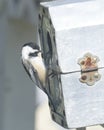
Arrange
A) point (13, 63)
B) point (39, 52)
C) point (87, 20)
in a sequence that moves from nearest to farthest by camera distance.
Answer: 1. point (87, 20)
2. point (39, 52)
3. point (13, 63)

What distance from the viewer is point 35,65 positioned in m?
1.24

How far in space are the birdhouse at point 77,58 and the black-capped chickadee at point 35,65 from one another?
30 mm

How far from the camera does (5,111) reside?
3.45 meters

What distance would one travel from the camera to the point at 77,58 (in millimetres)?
1163

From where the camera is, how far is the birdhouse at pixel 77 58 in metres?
1.16

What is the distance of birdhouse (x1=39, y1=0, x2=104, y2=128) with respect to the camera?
1.16m

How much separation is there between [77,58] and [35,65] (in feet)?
0.33

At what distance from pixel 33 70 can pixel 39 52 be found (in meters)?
0.06

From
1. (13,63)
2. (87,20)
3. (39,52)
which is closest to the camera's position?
(87,20)

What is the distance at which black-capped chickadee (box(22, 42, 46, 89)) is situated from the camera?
1229 mm

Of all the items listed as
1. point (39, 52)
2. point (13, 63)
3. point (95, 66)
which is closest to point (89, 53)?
point (95, 66)

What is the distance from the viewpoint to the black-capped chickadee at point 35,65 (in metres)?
1.23

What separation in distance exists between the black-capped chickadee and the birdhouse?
0.10 ft

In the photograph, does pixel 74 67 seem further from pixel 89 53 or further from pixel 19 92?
pixel 19 92
